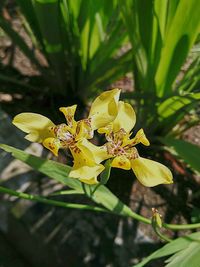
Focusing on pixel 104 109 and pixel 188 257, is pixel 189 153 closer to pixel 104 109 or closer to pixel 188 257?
pixel 188 257

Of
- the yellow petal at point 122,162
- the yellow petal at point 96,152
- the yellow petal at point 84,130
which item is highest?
the yellow petal at point 84,130

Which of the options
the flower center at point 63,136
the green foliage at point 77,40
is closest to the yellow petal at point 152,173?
the flower center at point 63,136

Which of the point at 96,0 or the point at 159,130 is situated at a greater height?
the point at 96,0

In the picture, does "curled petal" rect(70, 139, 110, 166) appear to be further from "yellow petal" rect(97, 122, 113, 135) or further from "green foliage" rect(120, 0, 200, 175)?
"green foliage" rect(120, 0, 200, 175)

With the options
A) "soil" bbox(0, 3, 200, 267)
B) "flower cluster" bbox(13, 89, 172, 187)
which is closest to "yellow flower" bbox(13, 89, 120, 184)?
"flower cluster" bbox(13, 89, 172, 187)

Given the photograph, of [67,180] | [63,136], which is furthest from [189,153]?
[63,136]

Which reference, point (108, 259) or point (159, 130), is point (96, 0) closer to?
point (159, 130)

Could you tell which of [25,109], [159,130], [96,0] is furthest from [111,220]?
[96,0]

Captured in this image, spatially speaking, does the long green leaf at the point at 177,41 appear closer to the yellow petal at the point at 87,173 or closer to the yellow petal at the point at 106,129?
the yellow petal at the point at 106,129
